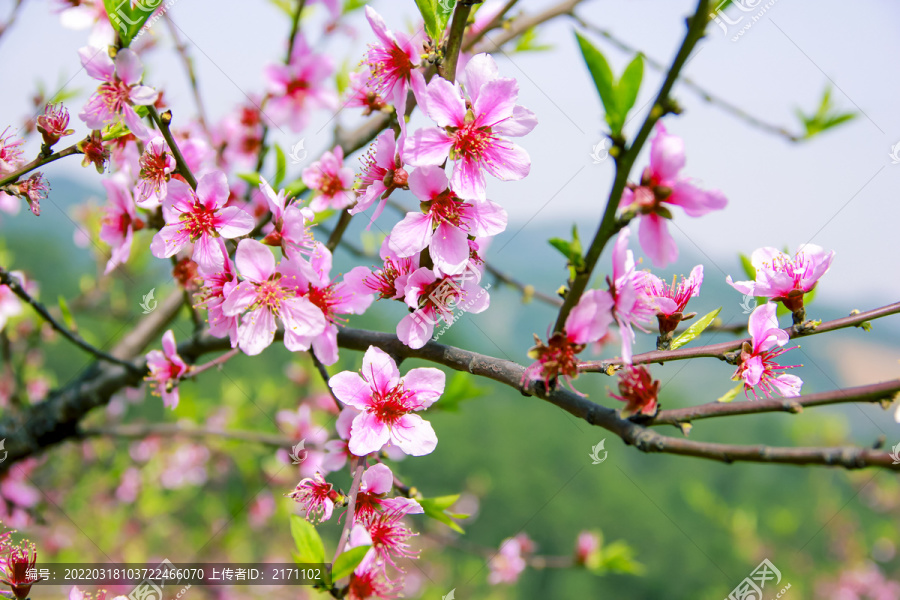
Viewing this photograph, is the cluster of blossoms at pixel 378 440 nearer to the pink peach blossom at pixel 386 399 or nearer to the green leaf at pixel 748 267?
the pink peach blossom at pixel 386 399

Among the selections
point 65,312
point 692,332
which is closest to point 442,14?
point 692,332

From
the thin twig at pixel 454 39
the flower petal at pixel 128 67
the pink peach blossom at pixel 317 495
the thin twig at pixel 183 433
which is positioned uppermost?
the thin twig at pixel 454 39

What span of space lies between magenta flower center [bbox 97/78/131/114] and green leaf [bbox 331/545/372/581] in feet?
2.82

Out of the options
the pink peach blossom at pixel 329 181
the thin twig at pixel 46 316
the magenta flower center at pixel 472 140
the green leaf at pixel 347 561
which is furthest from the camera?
the pink peach blossom at pixel 329 181

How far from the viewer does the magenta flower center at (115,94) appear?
0.93 metres

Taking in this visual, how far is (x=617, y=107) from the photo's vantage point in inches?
23.9

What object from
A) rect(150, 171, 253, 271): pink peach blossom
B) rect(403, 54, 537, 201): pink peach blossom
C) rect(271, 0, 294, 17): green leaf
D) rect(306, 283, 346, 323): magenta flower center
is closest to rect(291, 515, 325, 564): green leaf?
rect(306, 283, 346, 323): magenta flower center

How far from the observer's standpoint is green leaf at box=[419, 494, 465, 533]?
0.97 m

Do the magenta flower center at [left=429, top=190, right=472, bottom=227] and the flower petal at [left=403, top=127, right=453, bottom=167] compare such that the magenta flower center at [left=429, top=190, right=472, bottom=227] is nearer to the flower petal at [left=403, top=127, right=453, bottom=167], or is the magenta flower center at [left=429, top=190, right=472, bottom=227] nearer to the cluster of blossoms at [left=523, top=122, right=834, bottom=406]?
the flower petal at [left=403, top=127, right=453, bottom=167]

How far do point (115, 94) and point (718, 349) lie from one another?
117cm

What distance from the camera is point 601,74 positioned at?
2.02ft

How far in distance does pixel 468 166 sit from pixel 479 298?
0.75 feet

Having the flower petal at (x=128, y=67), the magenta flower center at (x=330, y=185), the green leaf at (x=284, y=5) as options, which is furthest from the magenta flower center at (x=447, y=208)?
the green leaf at (x=284, y=5)

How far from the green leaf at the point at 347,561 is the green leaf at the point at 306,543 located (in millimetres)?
52
